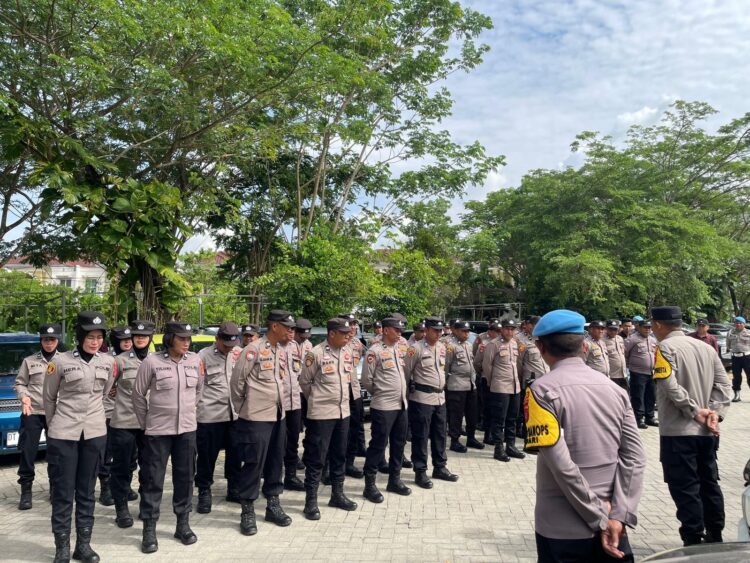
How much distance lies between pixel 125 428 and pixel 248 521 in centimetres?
152

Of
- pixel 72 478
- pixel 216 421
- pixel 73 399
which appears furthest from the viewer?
pixel 216 421

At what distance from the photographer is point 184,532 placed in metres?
4.85

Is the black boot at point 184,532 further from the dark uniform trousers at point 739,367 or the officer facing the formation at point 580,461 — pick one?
the dark uniform trousers at point 739,367

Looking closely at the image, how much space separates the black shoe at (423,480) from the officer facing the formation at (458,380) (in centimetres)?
183

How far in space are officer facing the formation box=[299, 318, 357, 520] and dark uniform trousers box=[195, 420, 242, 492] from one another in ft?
2.93

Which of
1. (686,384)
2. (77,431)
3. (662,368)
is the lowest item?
(77,431)

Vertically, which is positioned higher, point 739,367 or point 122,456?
point 739,367

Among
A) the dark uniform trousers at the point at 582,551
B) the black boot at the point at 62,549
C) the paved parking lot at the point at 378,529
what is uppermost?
the dark uniform trousers at the point at 582,551

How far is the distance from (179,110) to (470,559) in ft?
30.5

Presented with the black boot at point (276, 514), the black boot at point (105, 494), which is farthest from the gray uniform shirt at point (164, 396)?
the black boot at point (105, 494)

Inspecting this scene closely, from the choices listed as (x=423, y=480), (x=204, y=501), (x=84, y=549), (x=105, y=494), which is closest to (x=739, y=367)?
(x=423, y=480)

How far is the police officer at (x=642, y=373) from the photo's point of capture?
9938 mm

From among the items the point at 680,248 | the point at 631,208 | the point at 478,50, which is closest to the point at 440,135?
the point at 478,50

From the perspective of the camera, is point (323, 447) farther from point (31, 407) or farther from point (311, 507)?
point (31, 407)
